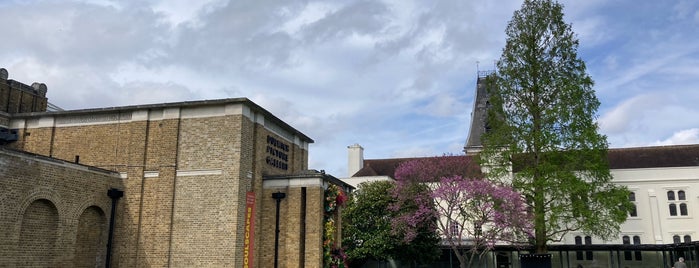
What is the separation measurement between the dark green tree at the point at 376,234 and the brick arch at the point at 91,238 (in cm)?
1656

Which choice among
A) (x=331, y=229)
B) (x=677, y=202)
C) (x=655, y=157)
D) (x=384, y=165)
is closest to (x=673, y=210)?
(x=677, y=202)

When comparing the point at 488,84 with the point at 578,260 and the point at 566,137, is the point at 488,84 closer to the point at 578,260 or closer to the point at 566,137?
the point at 566,137

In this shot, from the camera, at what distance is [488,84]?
96.7 feet

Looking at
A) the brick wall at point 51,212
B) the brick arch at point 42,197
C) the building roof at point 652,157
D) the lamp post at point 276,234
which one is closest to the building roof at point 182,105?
the brick wall at point 51,212

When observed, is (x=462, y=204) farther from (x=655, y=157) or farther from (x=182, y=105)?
(x=655, y=157)

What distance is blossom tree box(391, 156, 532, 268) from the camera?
29.4m

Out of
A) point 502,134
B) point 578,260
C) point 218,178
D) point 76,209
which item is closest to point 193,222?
point 218,178

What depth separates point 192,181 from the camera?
18.1 metres

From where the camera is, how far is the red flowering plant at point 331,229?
19.4 metres

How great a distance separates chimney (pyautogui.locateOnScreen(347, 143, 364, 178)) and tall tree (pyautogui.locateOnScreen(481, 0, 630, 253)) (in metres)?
22.5

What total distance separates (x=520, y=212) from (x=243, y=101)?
58.7 feet

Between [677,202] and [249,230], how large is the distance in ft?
118

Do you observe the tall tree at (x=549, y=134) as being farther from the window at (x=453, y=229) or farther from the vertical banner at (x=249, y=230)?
the vertical banner at (x=249, y=230)

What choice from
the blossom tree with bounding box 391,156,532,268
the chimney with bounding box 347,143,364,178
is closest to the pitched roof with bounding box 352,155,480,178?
the chimney with bounding box 347,143,364,178
